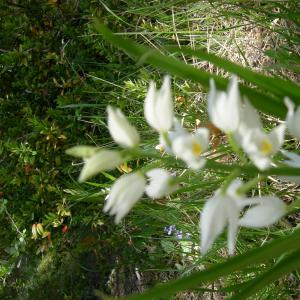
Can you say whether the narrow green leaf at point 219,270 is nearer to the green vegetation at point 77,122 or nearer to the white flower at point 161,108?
the white flower at point 161,108

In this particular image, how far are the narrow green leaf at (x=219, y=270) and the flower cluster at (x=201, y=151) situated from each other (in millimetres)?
51

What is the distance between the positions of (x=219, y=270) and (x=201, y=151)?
0.12m

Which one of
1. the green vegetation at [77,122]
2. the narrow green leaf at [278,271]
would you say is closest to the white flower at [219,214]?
the narrow green leaf at [278,271]

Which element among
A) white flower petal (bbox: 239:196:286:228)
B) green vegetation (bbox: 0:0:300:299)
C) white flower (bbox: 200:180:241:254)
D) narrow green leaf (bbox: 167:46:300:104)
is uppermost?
narrow green leaf (bbox: 167:46:300:104)

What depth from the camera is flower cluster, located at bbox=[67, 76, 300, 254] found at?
17.4 inches

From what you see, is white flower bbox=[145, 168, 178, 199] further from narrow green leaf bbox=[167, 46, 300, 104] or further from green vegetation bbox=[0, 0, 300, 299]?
green vegetation bbox=[0, 0, 300, 299]

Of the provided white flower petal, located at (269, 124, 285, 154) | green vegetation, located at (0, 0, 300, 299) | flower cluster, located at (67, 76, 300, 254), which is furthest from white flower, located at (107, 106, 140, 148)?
green vegetation, located at (0, 0, 300, 299)

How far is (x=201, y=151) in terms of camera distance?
46 centimetres

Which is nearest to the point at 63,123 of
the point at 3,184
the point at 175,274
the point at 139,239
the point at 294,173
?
the point at 3,184

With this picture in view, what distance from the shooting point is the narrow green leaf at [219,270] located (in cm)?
49

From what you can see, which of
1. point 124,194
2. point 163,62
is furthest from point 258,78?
point 124,194

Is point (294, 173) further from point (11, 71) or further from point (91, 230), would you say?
point (11, 71)

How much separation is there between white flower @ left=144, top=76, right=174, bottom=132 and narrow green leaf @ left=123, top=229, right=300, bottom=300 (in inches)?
5.2

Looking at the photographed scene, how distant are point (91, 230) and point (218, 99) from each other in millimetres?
1794
